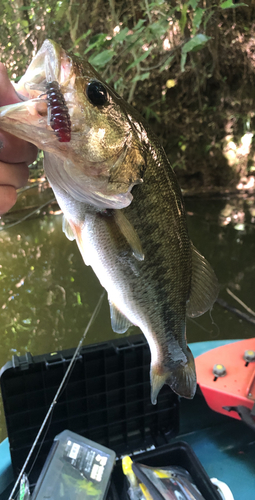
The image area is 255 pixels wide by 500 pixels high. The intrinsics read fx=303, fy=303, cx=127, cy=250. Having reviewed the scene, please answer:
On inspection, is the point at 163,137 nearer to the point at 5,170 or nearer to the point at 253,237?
the point at 253,237

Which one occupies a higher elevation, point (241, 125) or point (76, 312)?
point (241, 125)

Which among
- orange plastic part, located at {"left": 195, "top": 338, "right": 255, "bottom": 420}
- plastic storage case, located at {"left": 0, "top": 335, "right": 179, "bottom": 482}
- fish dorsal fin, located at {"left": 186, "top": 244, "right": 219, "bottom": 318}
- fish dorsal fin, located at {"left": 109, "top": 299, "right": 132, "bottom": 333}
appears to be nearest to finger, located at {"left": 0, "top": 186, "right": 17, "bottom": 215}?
fish dorsal fin, located at {"left": 109, "top": 299, "right": 132, "bottom": 333}

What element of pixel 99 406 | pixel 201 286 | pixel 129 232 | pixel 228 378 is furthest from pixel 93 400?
pixel 129 232

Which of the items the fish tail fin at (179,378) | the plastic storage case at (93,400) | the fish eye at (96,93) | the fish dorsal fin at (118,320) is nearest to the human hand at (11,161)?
the fish eye at (96,93)

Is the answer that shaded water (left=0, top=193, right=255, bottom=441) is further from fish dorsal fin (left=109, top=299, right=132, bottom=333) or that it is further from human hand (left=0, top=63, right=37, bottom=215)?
human hand (left=0, top=63, right=37, bottom=215)

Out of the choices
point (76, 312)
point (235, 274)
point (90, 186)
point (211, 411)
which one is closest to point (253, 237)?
point (235, 274)

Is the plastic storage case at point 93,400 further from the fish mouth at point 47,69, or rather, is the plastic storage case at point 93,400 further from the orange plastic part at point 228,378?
the fish mouth at point 47,69
